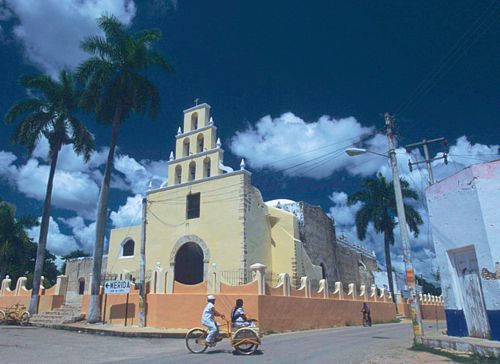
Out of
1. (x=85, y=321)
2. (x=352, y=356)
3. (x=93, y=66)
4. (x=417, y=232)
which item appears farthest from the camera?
(x=417, y=232)

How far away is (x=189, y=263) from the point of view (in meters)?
22.4

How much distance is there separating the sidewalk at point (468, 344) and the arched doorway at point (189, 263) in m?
13.7

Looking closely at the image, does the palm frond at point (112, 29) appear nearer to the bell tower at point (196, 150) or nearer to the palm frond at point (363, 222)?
the bell tower at point (196, 150)

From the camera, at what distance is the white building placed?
8.90 m

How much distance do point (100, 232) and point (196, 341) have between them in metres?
9.29

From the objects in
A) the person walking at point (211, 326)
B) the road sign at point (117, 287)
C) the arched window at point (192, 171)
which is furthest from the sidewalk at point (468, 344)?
the arched window at point (192, 171)

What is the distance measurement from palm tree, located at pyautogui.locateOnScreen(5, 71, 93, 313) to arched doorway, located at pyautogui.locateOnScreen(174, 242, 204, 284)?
21.9ft

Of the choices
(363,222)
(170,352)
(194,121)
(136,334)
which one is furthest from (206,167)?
(170,352)

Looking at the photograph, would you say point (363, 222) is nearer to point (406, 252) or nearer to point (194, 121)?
point (194, 121)

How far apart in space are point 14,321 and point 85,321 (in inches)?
119

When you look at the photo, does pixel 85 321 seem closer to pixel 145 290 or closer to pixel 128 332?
pixel 145 290

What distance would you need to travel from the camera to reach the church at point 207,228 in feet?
68.3

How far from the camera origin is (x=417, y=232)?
30344mm

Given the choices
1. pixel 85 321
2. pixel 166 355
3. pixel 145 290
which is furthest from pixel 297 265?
pixel 166 355
